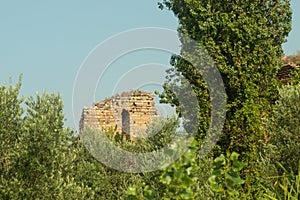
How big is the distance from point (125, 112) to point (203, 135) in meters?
11.7

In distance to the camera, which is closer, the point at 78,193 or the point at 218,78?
the point at 78,193

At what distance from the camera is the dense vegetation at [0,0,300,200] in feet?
43.7

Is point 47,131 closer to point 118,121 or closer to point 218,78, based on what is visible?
point 218,78

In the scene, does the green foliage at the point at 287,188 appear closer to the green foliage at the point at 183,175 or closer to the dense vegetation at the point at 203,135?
the dense vegetation at the point at 203,135

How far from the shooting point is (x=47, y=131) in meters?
13.6

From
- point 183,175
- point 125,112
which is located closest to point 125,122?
point 125,112

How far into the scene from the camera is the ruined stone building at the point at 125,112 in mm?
35094

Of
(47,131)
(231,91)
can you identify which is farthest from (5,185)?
(231,91)

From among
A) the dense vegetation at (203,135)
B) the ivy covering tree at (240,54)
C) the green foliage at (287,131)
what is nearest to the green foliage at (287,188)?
the dense vegetation at (203,135)

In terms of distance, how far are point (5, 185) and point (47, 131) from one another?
157 centimetres

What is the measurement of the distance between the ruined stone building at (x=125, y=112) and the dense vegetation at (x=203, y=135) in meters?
9.40

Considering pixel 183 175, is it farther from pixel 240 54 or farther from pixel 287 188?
pixel 240 54

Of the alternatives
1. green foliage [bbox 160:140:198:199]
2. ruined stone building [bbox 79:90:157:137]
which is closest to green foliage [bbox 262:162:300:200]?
green foliage [bbox 160:140:198:199]

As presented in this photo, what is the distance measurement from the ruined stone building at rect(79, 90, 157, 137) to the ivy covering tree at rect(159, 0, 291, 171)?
939 centimetres
